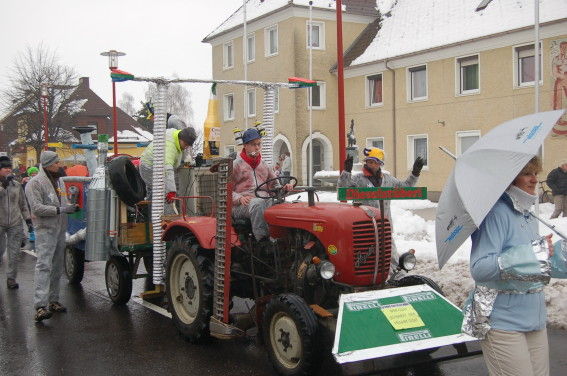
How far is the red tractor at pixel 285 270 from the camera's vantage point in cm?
510

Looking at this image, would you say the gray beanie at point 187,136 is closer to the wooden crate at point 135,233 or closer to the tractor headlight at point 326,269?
the wooden crate at point 135,233

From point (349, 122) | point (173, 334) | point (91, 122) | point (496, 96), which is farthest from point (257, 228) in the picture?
point (91, 122)

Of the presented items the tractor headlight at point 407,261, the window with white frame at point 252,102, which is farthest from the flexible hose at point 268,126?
the window with white frame at point 252,102

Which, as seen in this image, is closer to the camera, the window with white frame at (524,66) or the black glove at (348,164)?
the black glove at (348,164)

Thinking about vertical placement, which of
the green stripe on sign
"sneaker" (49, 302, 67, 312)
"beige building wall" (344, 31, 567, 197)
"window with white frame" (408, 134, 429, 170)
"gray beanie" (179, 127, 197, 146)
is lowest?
"sneaker" (49, 302, 67, 312)

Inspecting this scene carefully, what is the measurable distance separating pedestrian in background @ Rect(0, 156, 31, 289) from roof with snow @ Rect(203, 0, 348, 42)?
2352cm

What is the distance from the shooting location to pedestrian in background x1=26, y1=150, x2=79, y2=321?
7605mm

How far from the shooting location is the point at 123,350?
249 inches

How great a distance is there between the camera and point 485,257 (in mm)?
3311

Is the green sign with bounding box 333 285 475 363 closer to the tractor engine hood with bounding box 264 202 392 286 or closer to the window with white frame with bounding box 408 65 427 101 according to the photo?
the tractor engine hood with bounding box 264 202 392 286

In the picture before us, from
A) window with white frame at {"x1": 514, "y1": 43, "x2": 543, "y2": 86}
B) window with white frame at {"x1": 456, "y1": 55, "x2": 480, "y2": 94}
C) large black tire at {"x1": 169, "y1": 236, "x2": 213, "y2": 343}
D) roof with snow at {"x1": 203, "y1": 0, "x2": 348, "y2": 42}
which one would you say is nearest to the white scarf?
large black tire at {"x1": 169, "y1": 236, "x2": 213, "y2": 343}

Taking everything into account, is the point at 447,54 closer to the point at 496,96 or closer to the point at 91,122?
the point at 496,96

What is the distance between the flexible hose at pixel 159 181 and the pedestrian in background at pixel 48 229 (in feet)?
4.32

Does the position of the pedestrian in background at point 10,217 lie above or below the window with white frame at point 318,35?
below
